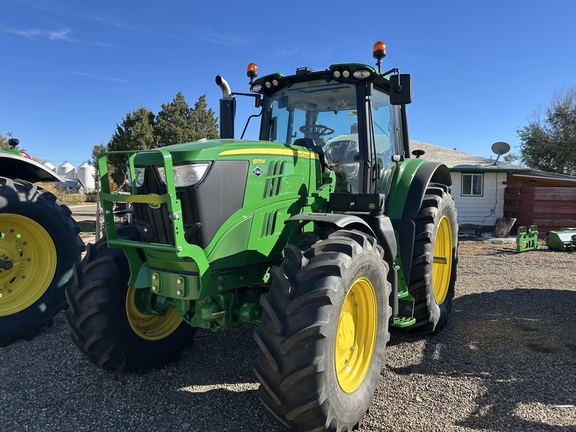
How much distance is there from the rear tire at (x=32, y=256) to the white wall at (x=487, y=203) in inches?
570

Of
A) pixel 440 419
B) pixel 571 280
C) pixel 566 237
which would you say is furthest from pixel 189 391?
pixel 566 237

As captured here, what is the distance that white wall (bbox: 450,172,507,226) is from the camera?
16469 mm

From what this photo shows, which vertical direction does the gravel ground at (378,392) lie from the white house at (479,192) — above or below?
below

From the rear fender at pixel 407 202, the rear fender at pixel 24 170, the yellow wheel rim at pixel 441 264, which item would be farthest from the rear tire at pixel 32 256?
the yellow wheel rim at pixel 441 264

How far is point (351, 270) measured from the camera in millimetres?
2855

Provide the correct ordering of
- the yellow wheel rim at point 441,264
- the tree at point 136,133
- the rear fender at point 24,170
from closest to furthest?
the rear fender at point 24,170, the yellow wheel rim at point 441,264, the tree at point 136,133

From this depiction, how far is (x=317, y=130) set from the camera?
14.1 feet

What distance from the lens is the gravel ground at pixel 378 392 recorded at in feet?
9.78

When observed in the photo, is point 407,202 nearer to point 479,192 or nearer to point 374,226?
point 374,226

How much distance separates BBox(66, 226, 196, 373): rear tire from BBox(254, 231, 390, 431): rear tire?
4.45ft

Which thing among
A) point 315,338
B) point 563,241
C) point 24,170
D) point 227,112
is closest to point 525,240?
point 563,241

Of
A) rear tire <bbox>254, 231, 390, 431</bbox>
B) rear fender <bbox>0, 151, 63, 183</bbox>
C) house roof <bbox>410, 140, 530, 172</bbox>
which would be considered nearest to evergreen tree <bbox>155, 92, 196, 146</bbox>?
house roof <bbox>410, 140, 530, 172</bbox>

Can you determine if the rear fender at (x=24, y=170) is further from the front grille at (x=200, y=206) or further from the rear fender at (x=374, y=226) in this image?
the rear fender at (x=374, y=226)

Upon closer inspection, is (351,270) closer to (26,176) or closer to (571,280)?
(26,176)
